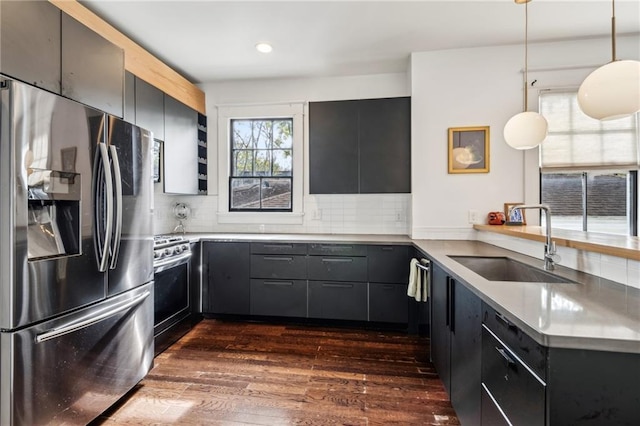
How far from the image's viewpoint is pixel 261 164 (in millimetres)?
3693

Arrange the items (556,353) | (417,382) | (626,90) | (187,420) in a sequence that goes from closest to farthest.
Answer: (556,353) → (626,90) → (187,420) → (417,382)

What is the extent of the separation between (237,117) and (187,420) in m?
3.06

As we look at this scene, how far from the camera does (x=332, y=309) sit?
2949 mm

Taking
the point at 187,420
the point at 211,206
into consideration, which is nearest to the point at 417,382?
the point at 187,420

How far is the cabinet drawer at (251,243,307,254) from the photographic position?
Answer: 2990mm

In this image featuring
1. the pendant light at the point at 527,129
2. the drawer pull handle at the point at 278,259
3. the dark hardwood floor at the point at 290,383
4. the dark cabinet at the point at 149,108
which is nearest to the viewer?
the dark hardwood floor at the point at 290,383

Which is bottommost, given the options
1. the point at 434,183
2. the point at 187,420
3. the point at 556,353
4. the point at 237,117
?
the point at 187,420

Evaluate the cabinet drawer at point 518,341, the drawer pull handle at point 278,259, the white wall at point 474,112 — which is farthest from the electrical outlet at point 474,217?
the cabinet drawer at point 518,341

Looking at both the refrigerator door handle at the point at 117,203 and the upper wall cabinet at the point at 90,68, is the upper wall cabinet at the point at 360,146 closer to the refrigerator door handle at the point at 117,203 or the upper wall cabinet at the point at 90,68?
the upper wall cabinet at the point at 90,68

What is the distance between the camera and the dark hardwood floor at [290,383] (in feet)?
5.68

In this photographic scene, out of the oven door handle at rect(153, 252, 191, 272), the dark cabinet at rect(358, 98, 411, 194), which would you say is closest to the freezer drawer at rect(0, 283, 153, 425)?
the oven door handle at rect(153, 252, 191, 272)

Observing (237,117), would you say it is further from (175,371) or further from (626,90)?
(626,90)

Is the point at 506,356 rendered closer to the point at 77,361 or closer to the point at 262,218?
the point at 77,361

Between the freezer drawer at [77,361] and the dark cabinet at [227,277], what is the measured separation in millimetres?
1045
